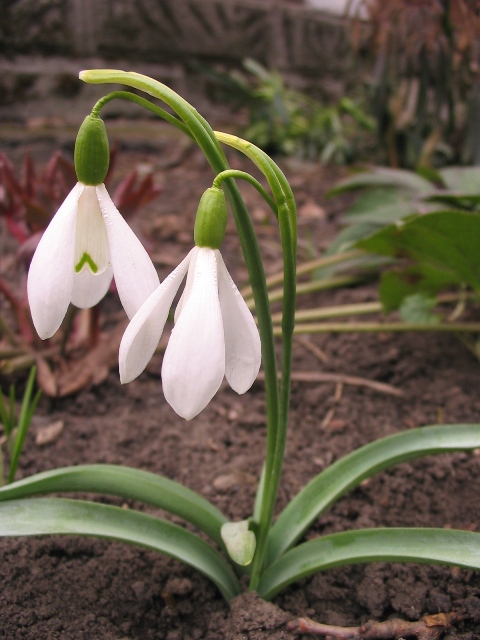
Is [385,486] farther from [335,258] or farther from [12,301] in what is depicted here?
[12,301]

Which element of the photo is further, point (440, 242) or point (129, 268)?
point (440, 242)

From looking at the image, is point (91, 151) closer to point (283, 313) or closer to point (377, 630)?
point (283, 313)

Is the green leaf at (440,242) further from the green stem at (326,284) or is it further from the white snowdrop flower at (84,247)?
the white snowdrop flower at (84,247)

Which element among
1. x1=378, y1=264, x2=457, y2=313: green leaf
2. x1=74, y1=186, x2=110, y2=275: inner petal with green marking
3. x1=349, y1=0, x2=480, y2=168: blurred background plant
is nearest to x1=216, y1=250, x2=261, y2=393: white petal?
x1=74, y1=186, x2=110, y2=275: inner petal with green marking

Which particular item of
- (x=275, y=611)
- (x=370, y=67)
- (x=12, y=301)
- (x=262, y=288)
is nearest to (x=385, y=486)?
(x=275, y=611)

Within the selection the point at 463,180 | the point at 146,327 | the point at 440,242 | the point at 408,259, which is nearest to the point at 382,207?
the point at 463,180

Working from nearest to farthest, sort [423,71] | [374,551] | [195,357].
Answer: [195,357] < [374,551] < [423,71]
